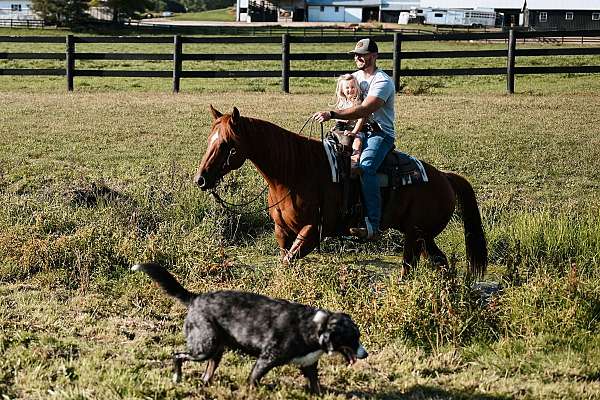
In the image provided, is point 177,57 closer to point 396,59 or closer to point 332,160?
point 396,59

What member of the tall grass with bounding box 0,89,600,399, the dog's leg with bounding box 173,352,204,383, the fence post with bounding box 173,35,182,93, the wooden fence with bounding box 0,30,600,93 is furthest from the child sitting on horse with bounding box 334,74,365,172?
the fence post with bounding box 173,35,182,93

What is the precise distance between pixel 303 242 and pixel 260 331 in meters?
2.46

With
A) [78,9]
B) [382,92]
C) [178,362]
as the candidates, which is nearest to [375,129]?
[382,92]

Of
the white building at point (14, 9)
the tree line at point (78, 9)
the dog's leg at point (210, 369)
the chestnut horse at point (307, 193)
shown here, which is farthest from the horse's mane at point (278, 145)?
the white building at point (14, 9)

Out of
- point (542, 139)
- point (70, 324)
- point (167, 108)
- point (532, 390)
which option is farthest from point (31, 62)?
point (532, 390)

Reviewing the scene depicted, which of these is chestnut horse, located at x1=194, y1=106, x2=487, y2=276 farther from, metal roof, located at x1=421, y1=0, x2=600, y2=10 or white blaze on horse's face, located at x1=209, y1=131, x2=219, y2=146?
metal roof, located at x1=421, y1=0, x2=600, y2=10

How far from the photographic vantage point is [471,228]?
28.5 feet

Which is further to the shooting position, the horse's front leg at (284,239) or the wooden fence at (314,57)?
the wooden fence at (314,57)

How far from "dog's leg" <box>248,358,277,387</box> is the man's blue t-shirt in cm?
319

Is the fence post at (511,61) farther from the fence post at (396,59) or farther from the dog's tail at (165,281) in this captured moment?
the dog's tail at (165,281)

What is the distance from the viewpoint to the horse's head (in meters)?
7.36

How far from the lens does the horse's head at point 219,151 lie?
736cm

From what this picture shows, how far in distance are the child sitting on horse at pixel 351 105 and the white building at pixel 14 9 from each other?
7171 cm

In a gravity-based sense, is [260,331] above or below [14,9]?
below
